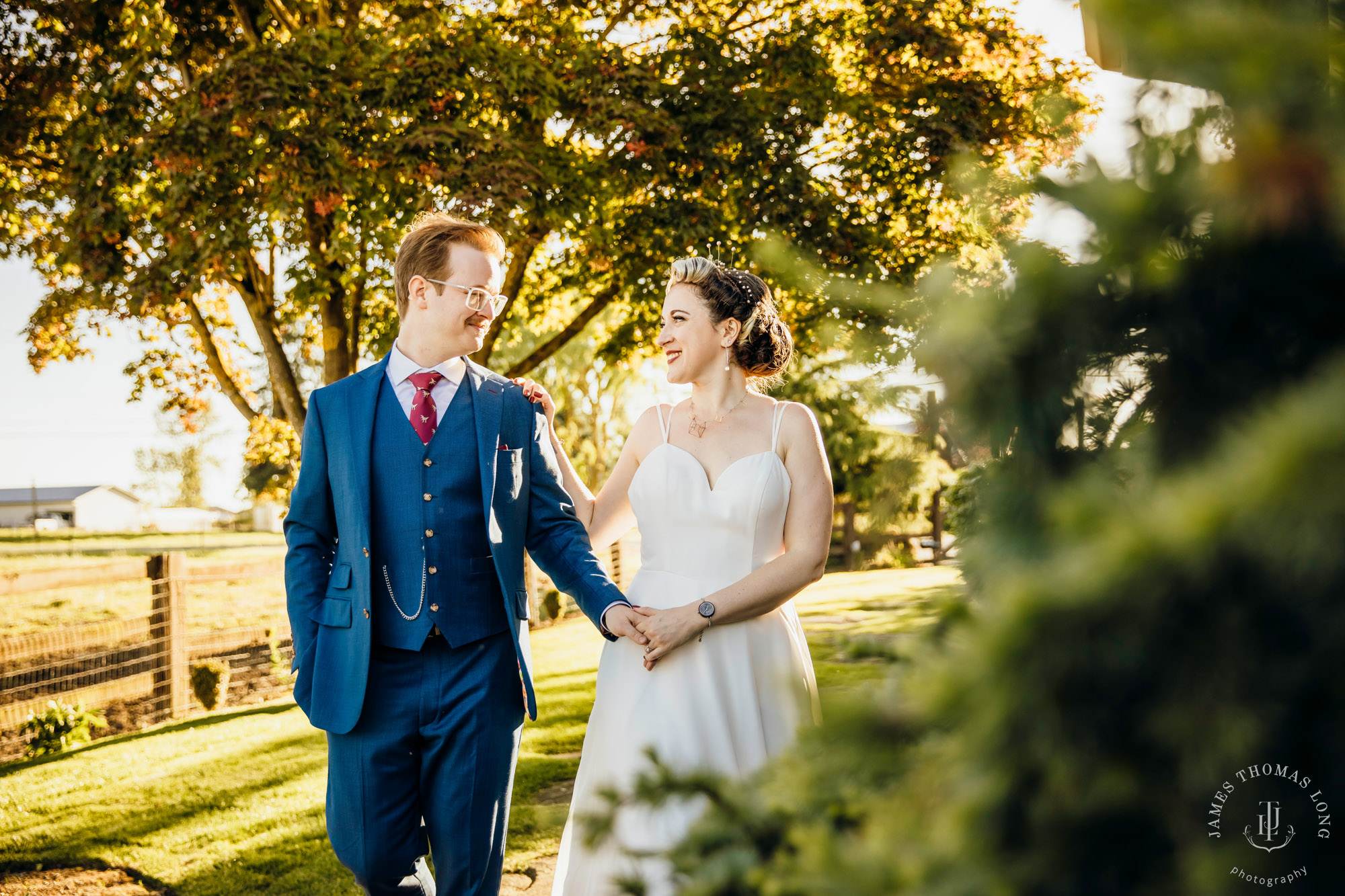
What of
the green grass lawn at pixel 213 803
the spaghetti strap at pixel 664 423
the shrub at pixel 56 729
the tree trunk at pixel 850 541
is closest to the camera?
the spaghetti strap at pixel 664 423

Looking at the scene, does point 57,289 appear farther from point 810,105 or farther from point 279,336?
point 810,105

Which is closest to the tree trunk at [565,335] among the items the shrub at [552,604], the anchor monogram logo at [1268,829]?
the shrub at [552,604]

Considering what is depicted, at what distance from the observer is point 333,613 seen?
2.86 meters

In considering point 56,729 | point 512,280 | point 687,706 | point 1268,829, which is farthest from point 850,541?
point 1268,829

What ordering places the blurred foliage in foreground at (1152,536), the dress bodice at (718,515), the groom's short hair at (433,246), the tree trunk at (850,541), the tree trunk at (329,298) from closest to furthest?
the blurred foliage in foreground at (1152,536) < the groom's short hair at (433,246) < the dress bodice at (718,515) < the tree trunk at (329,298) < the tree trunk at (850,541)

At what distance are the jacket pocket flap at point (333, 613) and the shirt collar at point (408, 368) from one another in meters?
0.73

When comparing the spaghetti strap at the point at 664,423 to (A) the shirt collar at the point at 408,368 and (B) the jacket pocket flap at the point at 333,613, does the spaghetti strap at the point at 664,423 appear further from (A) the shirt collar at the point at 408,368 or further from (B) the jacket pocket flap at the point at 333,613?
(B) the jacket pocket flap at the point at 333,613

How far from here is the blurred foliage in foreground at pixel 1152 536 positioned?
0.46 metres

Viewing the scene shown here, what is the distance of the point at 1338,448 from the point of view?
411mm

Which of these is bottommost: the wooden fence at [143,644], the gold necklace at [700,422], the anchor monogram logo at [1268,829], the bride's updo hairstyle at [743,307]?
the wooden fence at [143,644]

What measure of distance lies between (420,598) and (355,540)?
0.89ft

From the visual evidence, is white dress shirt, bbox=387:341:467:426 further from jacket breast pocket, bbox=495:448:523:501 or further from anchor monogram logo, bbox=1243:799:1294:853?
anchor monogram logo, bbox=1243:799:1294:853

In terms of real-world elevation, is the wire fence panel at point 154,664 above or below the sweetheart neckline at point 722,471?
below

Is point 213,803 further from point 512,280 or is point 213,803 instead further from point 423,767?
point 512,280
